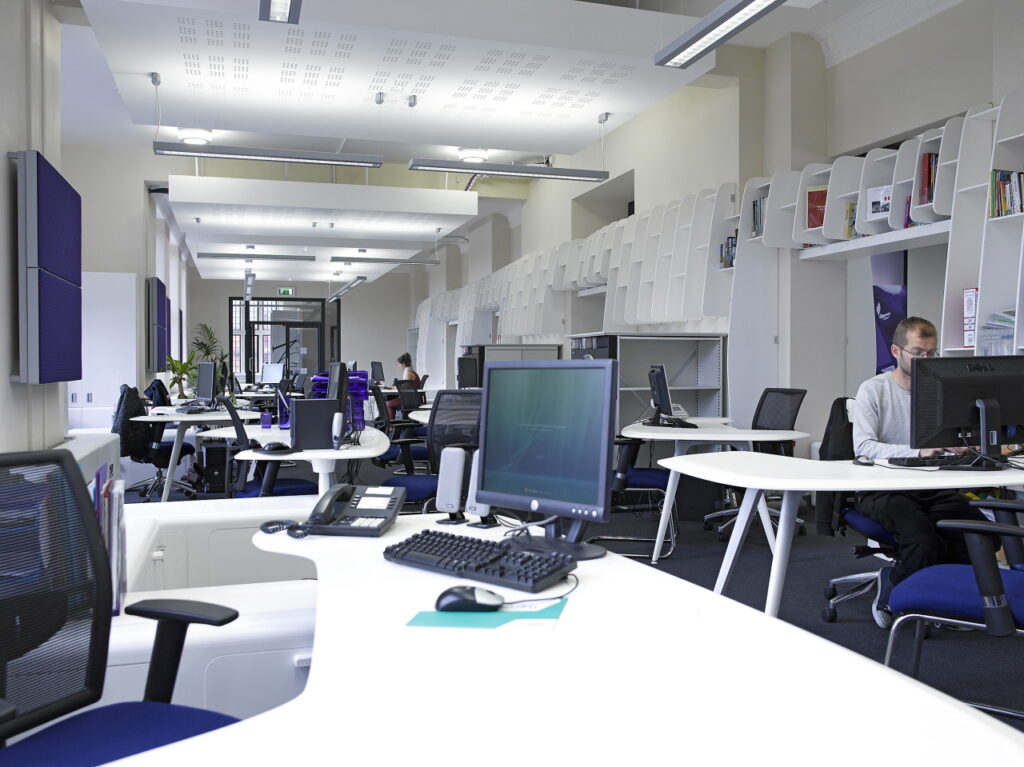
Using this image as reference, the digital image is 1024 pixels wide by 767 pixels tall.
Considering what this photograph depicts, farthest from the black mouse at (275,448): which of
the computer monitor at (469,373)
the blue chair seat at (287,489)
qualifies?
the computer monitor at (469,373)

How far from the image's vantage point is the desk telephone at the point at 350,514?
2.31m

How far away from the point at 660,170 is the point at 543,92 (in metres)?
2.75

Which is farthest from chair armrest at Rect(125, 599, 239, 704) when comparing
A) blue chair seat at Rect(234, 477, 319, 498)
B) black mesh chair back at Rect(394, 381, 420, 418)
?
black mesh chair back at Rect(394, 381, 420, 418)

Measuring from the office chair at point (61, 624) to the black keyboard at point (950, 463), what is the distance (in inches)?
110

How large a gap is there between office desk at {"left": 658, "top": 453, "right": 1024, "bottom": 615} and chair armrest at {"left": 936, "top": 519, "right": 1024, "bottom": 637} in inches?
16.8

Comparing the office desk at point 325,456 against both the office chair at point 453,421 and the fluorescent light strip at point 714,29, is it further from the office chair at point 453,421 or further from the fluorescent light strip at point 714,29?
the fluorescent light strip at point 714,29

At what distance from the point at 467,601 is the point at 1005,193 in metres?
4.84

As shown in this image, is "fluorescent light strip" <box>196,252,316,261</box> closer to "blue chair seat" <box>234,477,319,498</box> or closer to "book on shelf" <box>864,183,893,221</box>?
"blue chair seat" <box>234,477,319,498</box>

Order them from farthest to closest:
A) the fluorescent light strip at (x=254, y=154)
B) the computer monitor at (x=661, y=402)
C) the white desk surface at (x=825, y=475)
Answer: the fluorescent light strip at (x=254, y=154) < the computer monitor at (x=661, y=402) < the white desk surface at (x=825, y=475)

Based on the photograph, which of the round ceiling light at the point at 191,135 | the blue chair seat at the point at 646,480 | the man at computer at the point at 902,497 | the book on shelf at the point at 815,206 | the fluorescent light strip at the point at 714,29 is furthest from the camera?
the round ceiling light at the point at 191,135

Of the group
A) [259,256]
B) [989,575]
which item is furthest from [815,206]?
[259,256]

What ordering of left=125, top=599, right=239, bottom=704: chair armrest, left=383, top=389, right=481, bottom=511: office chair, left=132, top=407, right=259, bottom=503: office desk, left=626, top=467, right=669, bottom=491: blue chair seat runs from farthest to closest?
left=132, top=407, right=259, bottom=503: office desk
left=626, top=467, right=669, bottom=491: blue chair seat
left=383, top=389, right=481, bottom=511: office chair
left=125, top=599, right=239, bottom=704: chair armrest

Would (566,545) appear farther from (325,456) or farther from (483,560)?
(325,456)

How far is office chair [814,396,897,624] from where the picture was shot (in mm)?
3822
